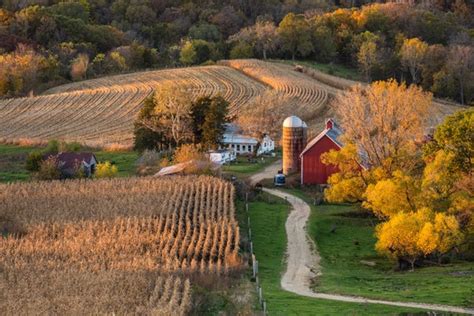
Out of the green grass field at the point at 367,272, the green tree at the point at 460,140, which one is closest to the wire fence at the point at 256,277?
the green grass field at the point at 367,272

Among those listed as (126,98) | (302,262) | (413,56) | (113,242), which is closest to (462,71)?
(413,56)

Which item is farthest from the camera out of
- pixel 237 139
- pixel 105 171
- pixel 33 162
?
pixel 237 139

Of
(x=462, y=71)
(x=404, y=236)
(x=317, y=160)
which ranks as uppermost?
(x=462, y=71)

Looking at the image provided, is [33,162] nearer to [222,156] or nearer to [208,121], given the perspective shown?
[208,121]

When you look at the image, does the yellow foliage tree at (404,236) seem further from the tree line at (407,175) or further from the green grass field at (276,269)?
the green grass field at (276,269)

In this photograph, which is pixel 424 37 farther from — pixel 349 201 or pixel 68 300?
pixel 68 300

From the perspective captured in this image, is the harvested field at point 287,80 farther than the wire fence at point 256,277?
Yes

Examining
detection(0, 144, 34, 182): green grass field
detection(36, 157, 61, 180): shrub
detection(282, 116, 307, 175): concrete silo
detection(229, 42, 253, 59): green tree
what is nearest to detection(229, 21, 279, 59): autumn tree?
detection(229, 42, 253, 59): green tree

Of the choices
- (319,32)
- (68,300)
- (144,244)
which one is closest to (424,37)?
(319,32)
